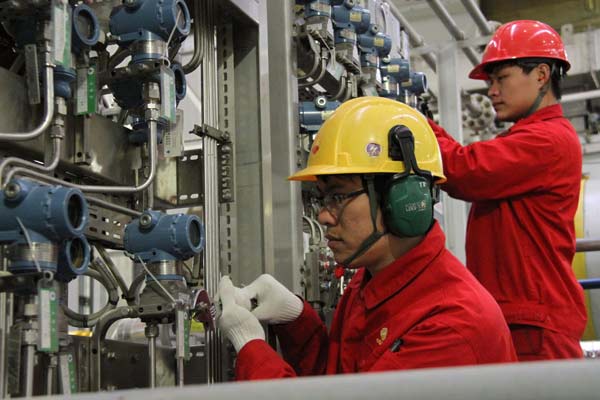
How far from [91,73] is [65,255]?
1.45ft

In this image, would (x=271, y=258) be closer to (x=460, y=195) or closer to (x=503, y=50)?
(x=460, y=195)

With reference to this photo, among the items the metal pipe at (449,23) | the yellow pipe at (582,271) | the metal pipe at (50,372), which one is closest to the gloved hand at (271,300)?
the metal pipe at (50,372)

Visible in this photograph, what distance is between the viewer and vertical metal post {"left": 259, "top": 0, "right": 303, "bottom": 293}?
2348mm

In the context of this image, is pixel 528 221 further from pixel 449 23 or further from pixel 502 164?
pixel 449 23

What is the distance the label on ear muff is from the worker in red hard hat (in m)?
0.67

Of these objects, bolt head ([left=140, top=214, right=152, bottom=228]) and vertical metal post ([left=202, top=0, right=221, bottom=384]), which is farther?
vertical metal post ([left=202, top=0, right=221, bottom=384])

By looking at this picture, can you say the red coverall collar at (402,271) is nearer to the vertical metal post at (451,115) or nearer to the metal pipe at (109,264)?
the metal pipe at (109,264)

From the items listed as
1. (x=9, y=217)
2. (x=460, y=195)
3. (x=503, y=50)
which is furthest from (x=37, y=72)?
(x=503, y=50)

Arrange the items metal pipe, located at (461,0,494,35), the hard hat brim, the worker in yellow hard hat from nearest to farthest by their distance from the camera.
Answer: the worker in yellow hard hat, the hard hat brim, metal pipe, located at (461,0,494,35)

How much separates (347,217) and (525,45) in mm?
1200

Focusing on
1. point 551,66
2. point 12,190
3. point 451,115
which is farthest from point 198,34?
point 451,115

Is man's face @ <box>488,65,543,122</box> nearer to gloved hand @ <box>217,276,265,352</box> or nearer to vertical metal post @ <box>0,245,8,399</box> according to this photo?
gloved hand @ <box>217,276,265,352</box>

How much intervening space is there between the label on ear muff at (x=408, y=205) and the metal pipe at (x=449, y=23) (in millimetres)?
2774

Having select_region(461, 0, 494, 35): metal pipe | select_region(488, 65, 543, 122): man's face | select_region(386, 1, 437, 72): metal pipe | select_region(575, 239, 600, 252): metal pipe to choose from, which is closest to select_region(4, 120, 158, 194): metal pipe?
select_region(488, 65, 543, 122): man's face
